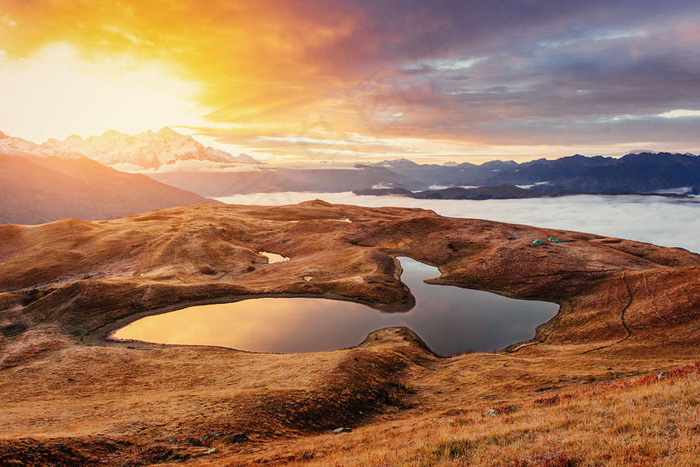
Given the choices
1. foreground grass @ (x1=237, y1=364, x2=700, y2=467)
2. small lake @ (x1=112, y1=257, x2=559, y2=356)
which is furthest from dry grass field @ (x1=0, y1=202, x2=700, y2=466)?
small lake @ (x1=112, y1=257, x2=559, y2=356)

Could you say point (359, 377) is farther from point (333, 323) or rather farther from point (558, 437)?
point (333, 323)

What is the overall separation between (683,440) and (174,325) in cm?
7821

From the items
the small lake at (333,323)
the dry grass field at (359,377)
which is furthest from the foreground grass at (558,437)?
the small lake at (333,323)

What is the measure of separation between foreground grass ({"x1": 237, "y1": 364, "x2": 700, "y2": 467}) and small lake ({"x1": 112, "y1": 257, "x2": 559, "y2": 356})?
36.4 metres

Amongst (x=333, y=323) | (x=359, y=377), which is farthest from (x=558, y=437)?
(x=333, y=323)

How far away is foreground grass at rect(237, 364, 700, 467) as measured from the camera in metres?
15.6

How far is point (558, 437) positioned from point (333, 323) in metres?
58.2

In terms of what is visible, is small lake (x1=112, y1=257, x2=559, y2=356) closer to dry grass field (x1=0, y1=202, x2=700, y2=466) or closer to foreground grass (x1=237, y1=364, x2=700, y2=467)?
dry grass field (x1=0, y1=202, x2=700, y2=466)

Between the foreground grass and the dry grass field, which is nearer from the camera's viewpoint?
the foreground grass

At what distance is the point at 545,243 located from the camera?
12900 centimetres

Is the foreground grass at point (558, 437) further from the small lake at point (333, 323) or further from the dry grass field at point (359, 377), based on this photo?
the small lake at point (333, 323)

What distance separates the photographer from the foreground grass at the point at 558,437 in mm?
15602

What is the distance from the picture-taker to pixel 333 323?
244 ft

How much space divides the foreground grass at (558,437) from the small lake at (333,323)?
36415 millimetres
